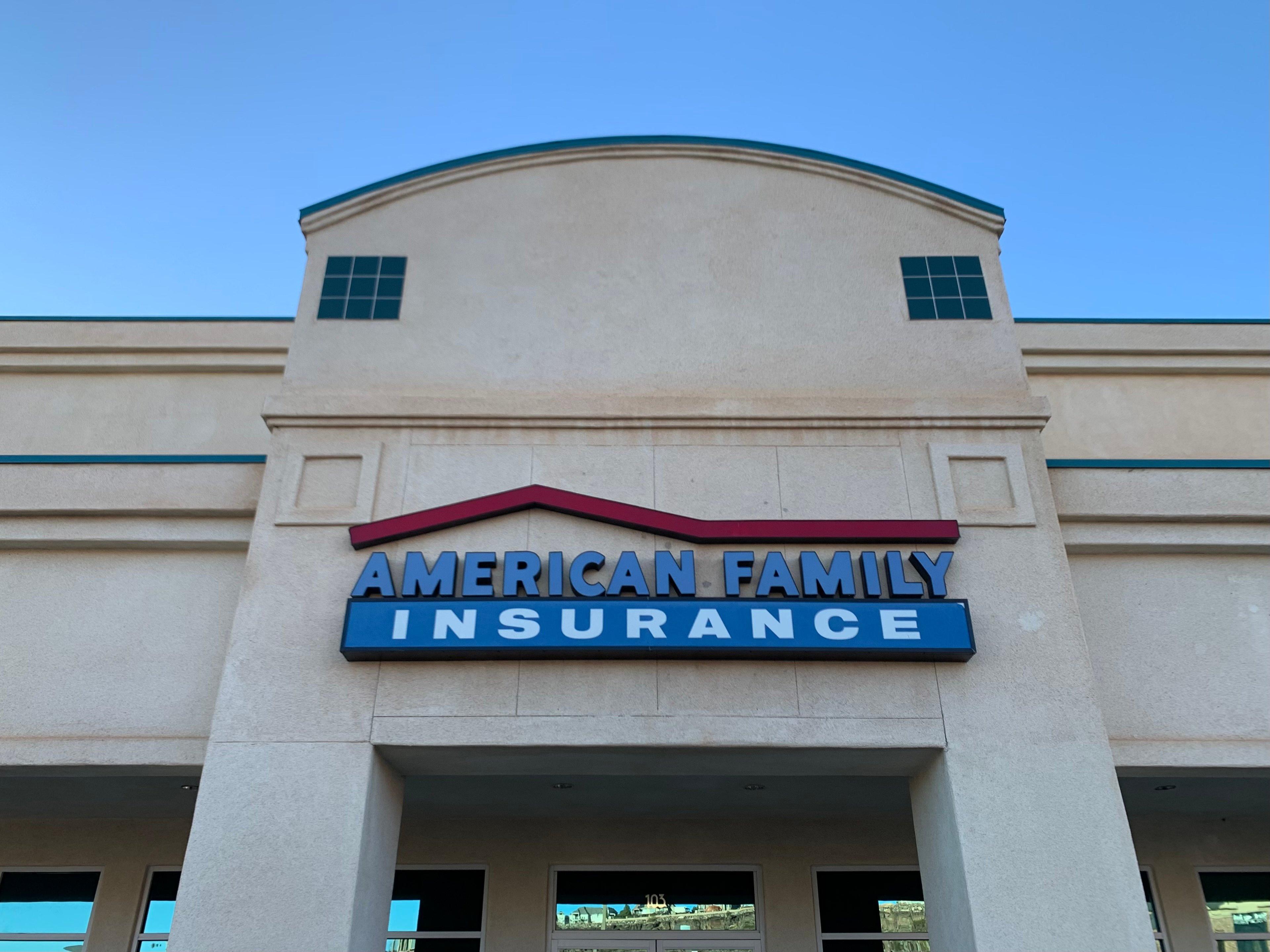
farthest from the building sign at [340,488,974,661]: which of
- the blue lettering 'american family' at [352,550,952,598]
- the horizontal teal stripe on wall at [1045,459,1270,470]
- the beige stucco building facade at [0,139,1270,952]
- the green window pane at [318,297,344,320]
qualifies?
the green window pane at [318,297,344,320]

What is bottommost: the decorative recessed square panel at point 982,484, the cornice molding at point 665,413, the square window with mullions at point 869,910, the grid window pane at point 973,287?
the square window with mullions at point 869,910

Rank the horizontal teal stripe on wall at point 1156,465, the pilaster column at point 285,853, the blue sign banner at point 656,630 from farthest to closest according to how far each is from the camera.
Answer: the horizontal teal stripe on wall at point 1156,465 < the blue sign banner at point 656,630 < the pilaster column at point 285,853

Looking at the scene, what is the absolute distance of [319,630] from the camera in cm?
900

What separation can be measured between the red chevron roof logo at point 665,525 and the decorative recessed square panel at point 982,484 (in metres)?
0.27

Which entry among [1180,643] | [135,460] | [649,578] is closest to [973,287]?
[1180,643]

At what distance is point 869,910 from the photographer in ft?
38.5

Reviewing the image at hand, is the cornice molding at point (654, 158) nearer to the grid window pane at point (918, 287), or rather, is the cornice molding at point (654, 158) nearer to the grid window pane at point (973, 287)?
the grid window pane at point (973, 287)

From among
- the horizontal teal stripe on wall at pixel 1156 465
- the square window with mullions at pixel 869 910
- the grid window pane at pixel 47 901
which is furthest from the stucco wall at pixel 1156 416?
the grid window pane at pixel 47 901

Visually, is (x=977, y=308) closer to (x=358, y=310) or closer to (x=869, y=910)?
(x=358, y=310)

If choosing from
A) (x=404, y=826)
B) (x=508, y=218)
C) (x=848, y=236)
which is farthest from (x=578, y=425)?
(x=404, y=826)

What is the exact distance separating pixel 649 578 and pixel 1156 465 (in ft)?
18.0

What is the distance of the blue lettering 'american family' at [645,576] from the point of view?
8992 millimetres

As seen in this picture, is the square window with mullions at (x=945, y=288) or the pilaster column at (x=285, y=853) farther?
the square window with mullions at (x=945, y=288)

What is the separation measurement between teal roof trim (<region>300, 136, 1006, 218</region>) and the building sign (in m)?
4.49
